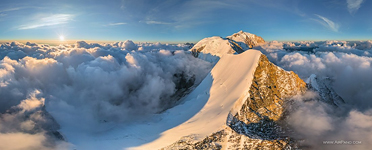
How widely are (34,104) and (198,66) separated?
132 m

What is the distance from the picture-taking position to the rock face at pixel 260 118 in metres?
45.0

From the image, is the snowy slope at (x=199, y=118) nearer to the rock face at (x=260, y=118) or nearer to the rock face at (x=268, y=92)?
the rock face at (x=260, y=118)

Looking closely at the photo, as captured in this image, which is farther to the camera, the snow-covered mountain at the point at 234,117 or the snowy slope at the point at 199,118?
the snowy slope at the point at 199,118

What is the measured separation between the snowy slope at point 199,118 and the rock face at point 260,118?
2.01 metres

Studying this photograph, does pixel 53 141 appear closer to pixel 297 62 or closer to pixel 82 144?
pixel 82 144

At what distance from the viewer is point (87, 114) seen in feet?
370

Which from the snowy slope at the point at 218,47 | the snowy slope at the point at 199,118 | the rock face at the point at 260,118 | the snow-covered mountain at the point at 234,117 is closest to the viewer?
the rock face at the point at 260,118

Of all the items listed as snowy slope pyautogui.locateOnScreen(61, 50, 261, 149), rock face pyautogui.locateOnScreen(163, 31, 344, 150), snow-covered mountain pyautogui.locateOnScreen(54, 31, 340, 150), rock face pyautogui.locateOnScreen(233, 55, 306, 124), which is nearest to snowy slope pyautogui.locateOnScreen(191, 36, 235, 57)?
snowy slope pyautogui.locateOnScreen(61, 50, 261, 149)

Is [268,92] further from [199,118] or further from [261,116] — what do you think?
[199,118]

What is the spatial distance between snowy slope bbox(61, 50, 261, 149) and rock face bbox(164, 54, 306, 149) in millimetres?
2006

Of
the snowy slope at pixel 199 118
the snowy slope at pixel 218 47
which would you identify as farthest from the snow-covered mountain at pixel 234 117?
the snowy slope at pixel 218 47

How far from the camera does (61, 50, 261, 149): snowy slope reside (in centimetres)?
5272

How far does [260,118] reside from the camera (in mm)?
50562

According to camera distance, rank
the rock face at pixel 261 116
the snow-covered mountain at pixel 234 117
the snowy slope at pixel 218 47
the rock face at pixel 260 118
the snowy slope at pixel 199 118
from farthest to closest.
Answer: the snowy slope at pixel 218 47
the snowy slope at pixel 199 118
the snow-covered mountain at pixel 234 117
the rock face at pixel 261 116
the rock face at pixel 260 118
